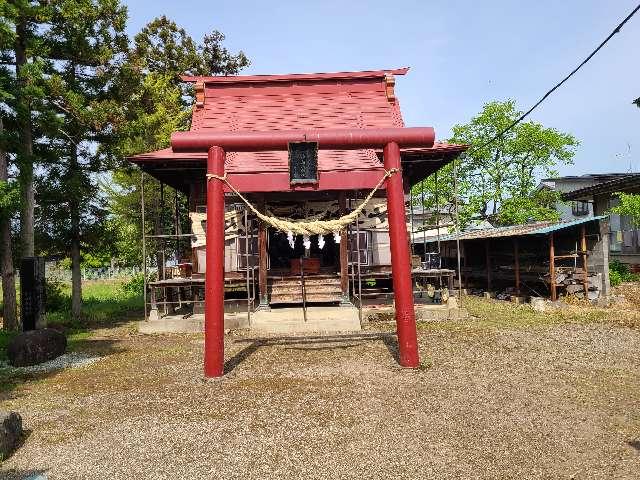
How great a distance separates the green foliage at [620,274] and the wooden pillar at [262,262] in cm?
1468

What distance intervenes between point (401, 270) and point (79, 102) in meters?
10.4

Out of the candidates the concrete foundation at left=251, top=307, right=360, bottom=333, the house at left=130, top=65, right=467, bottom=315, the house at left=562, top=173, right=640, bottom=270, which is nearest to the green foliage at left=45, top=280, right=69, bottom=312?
the house at left=130, top=65, right=467, bottom=315

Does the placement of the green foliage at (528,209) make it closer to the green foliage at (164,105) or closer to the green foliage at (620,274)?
the green foliage at (620,274)

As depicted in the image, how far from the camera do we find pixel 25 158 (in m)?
11.3

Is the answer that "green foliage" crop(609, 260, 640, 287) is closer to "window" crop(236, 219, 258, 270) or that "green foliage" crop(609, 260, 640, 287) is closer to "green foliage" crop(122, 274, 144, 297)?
"window" crop(236, 219, 258, 270)

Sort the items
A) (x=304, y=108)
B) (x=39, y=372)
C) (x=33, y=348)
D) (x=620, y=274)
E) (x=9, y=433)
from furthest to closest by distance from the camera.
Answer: (x=620, y=274) → (x=304, y=108) → (x=33, y=348) → (x=39, y=372) → (x=9, y=433)

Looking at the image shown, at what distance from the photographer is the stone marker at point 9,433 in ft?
14.9

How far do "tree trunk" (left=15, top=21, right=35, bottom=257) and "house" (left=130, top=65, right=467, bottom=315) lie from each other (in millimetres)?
2681

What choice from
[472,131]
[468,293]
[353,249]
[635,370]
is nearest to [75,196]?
[353,249]

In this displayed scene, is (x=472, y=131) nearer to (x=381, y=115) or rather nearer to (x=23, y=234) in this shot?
(x=381, y=115)

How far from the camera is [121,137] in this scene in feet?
44.5

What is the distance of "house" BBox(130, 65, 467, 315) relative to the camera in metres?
12.5

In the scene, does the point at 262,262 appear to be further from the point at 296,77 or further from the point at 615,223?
the point at 615,223

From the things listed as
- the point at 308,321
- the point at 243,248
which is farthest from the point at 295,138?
the point at 243,248
